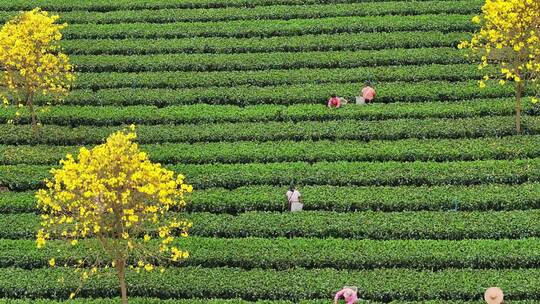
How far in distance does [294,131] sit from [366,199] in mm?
3568

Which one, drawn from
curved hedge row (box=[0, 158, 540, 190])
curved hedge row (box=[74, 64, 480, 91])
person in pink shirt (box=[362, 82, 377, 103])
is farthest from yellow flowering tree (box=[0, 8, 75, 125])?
person in pink shirt (box=[362, 82, 377, 103])

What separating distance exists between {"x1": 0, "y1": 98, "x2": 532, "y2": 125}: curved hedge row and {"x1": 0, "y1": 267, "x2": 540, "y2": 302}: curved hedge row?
20.2 feet

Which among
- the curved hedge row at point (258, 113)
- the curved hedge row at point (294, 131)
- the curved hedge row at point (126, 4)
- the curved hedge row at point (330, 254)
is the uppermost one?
the curved hedge row at point (126, 4)

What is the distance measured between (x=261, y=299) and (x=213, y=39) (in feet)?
38.3

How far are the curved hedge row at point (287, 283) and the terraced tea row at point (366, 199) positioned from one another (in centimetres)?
226

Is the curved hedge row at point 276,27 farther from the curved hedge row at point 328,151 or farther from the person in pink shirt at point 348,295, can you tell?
the person in pink shirt at point 348,295

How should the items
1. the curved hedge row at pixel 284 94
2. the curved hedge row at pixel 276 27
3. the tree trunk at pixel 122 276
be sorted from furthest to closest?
the curved hedge row at pixel 276 27
the curved hedge row at pixel 284 94
the tree trunk at pixel 122 276

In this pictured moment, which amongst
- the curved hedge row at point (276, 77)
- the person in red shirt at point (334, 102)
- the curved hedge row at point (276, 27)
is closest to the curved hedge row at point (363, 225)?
the person in red shirt at point (334, 102)

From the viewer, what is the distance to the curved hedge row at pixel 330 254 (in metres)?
17.4

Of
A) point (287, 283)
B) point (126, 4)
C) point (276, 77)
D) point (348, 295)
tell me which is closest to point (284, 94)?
point (276, 77)

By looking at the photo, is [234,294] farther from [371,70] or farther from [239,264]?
[371,70]

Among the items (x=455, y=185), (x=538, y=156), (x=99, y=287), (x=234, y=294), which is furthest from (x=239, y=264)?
(x=538, y=156)

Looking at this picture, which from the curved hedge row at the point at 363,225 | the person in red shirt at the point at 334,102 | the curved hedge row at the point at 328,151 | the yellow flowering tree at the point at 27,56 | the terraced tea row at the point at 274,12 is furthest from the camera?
the terraced tea row at the point at 274,12

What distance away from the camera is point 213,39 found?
26.2m
